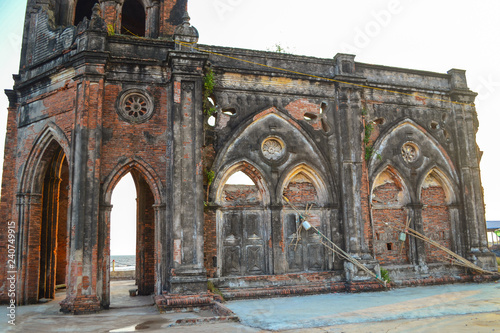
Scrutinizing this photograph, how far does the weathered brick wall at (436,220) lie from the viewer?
13.9 meters

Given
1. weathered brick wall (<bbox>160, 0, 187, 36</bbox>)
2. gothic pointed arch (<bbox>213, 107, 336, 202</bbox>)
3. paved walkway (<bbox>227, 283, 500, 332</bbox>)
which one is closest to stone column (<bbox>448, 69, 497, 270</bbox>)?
paved walkway (<bbox>227, 283, 500, 332</bbox>)

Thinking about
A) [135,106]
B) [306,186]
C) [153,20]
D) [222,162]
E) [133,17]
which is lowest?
[306,186]

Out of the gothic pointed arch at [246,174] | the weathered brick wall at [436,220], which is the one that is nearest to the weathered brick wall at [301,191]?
the gothic pointed arch at [246,174]

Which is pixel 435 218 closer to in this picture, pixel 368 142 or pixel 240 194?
pixel 368 142

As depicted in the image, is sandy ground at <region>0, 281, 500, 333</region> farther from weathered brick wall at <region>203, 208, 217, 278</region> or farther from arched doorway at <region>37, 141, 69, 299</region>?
weathered brick wall at <region>203, 208, 217, 278</region>

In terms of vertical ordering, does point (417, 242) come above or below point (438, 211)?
below

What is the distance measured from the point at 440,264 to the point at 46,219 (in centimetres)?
1270

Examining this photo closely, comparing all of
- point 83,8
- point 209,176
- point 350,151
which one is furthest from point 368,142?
point 83,8

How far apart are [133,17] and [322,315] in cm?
1297

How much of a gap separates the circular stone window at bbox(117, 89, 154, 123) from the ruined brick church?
3cm

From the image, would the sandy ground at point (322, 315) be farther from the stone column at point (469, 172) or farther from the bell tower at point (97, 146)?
the stone column at point (469, 172)

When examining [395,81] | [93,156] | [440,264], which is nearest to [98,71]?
[93,156]

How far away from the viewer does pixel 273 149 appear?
12445 millimetres

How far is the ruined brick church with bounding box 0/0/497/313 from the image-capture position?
34.2 ft
